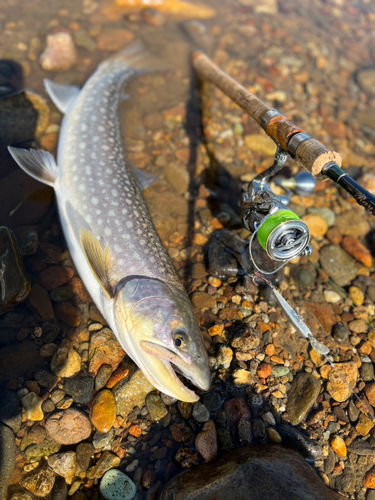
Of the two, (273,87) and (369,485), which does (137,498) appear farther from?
(273,87)

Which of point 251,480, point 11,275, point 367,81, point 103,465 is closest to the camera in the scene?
point 251,480

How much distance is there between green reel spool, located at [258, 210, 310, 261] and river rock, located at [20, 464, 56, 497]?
2800mm

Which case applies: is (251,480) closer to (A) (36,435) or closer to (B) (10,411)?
(A) (36,435)

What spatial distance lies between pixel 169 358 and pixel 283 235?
1.53 m

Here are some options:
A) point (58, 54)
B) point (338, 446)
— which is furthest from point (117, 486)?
point (58, 54)

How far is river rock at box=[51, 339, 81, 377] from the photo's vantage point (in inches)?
127

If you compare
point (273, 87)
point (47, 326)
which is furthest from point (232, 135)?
point (47, 326)

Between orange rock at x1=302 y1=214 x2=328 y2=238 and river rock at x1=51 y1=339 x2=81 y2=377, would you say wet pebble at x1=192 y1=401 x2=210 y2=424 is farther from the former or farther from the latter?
orange rock at x1=302 y1=214 x2=328 y2=238

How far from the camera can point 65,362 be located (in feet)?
10.7

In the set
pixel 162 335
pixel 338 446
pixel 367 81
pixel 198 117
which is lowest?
pixel 338 446

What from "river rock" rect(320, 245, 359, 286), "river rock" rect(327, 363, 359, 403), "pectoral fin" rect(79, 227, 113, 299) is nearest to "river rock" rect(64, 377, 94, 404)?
"pectoral fin" rect(79, 227, 113, 299)

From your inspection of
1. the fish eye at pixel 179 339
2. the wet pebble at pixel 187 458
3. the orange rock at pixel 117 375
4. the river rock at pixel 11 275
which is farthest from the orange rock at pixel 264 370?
the river rock at pixel 11 275

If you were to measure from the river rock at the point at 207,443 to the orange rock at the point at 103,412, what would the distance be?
0.85 metres

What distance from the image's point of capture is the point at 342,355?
3.72 metres
